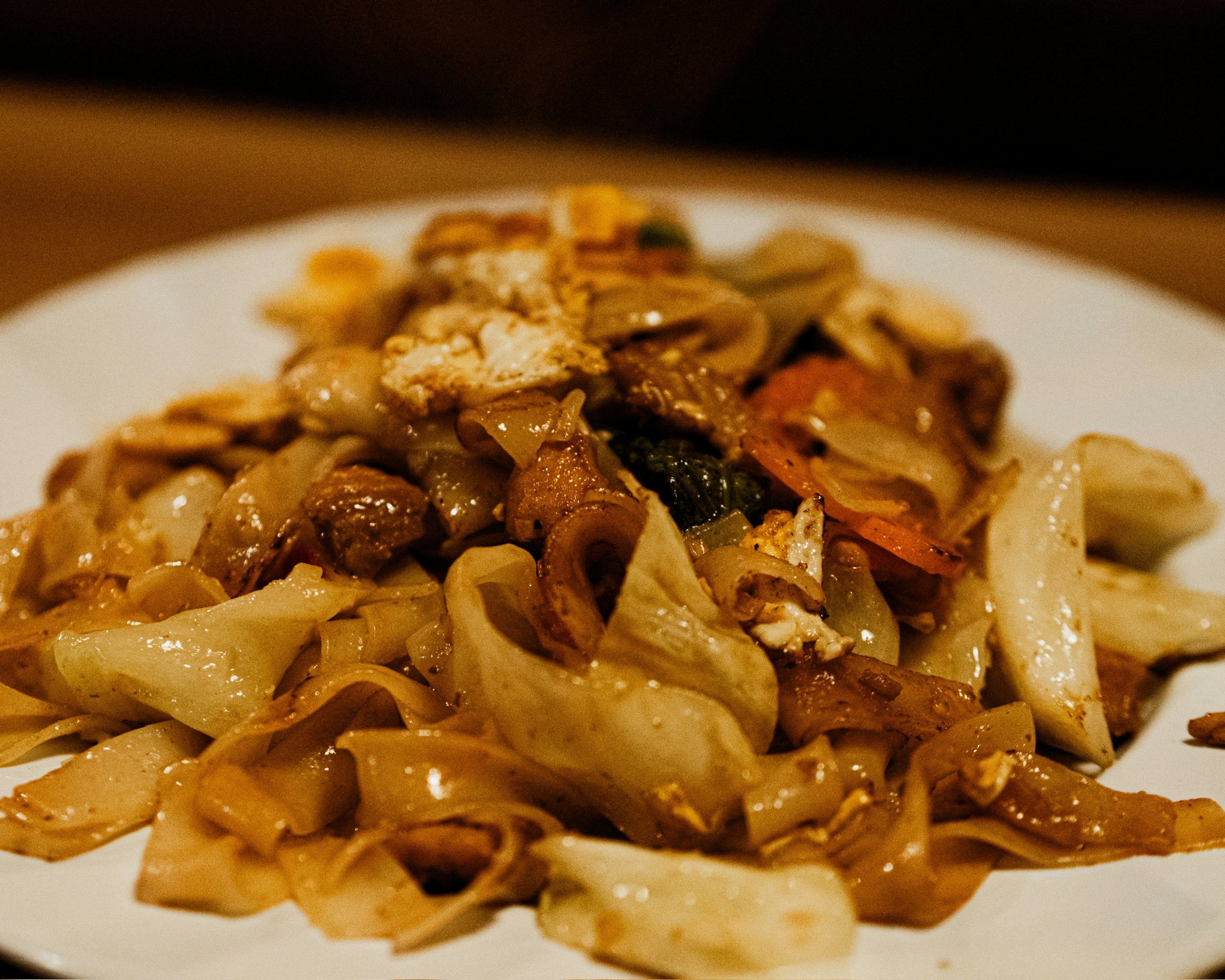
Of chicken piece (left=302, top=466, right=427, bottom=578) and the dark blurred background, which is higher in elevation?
the dark blurred background

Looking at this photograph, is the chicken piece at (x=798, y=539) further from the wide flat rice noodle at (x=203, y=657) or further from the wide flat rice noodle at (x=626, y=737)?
the wide flat rice noodle at (x=203, y=657)

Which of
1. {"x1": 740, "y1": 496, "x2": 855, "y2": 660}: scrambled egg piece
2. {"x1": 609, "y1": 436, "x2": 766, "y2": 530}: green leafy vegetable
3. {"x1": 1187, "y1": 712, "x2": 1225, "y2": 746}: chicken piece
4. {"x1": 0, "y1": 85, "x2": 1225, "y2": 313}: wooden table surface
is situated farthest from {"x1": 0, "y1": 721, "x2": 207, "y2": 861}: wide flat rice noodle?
{"x1": 0, "y1": 85, "x2": 1225, "y2": 313}: wooden table surface

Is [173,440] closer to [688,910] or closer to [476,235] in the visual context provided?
[476,235]

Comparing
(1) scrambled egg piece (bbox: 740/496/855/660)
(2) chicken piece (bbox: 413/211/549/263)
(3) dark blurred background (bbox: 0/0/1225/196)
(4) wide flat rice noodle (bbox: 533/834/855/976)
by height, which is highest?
(3) dark blurred background (bbox: 0/0/1225/196)

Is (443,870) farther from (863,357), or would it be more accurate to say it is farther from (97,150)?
(97,150)

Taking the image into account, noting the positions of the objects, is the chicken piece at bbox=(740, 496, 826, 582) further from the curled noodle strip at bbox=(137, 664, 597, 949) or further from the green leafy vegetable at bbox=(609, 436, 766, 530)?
the curled noodle strip at bbox=(137, 664, 597, 949)

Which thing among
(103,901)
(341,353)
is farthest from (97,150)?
(103,901)
